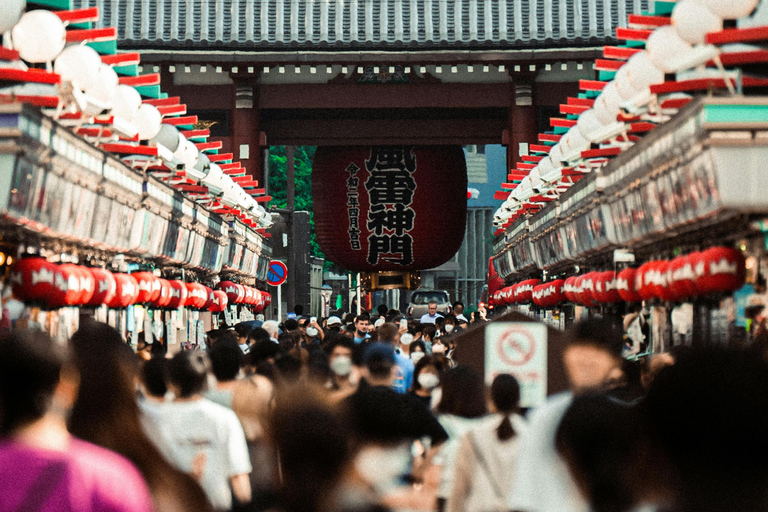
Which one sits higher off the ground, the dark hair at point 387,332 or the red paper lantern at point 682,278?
the red paper lantern at point 682,278

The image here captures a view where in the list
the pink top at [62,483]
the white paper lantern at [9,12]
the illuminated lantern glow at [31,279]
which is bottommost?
the pink top at [62,483]

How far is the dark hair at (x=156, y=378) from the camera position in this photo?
21.3 ft

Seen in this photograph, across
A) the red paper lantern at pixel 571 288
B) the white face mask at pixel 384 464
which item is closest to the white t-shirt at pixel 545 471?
the white face mask at pixel 384 464

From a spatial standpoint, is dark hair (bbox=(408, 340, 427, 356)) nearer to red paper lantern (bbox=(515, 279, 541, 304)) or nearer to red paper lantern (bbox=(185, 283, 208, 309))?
red paper lantern (bbox=(185, 283, 208, 309))

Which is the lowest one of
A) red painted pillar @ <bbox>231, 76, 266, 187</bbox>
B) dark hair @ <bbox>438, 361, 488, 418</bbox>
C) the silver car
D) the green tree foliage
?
dark hair @ <bbox>438, 361, 488, 418</bbox>

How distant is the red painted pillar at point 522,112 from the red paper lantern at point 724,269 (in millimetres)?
15693

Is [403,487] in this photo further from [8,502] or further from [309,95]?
[309,95]

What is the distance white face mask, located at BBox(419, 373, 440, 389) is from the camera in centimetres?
A: 814

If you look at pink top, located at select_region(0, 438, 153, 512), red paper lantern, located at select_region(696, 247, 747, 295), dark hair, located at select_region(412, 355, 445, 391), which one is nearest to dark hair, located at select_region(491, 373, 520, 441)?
dark hair, located at select_region(412, 355, 445, 391)

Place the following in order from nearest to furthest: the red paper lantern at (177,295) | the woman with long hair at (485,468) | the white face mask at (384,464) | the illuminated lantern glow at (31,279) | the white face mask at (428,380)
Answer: the white face mask at (384,464), the woman with long hair at (485,468), the white face mask at (428,380), the illuminated lantern glow at (31,279), the red paper lantern at (177,295)

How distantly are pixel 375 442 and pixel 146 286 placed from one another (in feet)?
37.8

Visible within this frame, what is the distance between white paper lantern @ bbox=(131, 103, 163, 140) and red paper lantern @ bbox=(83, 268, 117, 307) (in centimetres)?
223

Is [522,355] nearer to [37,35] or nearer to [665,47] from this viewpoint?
[665,47]

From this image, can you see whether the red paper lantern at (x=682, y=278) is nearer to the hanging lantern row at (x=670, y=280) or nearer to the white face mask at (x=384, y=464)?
the hanging lantern row at (x=670, y=280)
